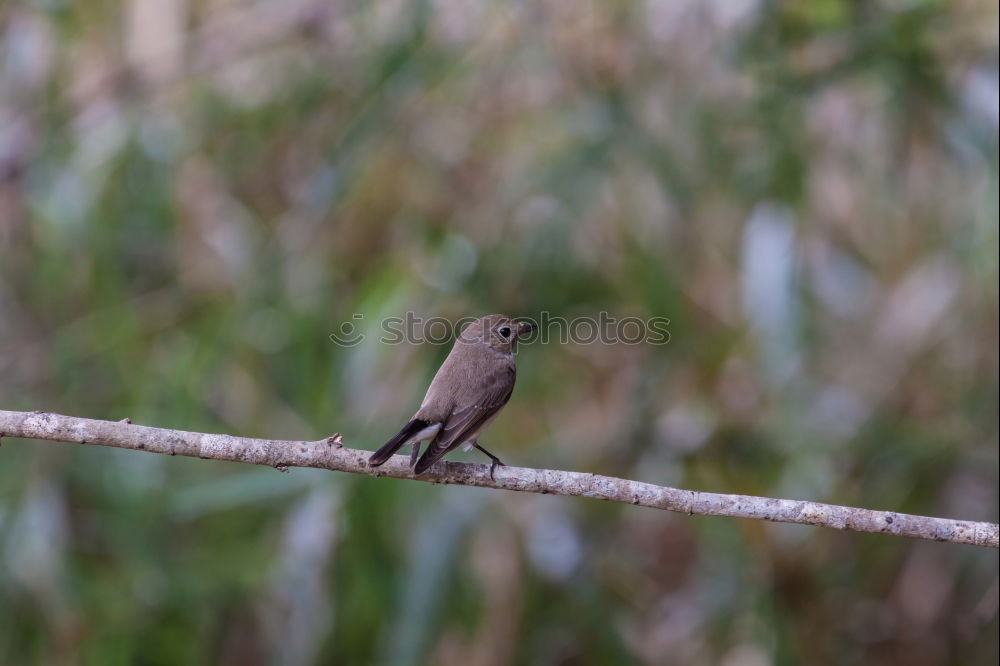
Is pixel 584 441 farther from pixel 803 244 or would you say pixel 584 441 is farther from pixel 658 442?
pixel 803 244

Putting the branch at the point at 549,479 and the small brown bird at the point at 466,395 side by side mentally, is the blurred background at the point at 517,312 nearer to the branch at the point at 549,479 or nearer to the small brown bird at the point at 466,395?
the small brown bird at the point at 466,395

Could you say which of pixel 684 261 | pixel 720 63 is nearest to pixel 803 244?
pixel 684 261

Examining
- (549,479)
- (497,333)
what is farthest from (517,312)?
(549,479)

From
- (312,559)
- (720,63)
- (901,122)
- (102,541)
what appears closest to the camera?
(312,559)

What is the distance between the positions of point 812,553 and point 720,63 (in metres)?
2.56

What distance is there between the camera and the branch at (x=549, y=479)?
2609 mm

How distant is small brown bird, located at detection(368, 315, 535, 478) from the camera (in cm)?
309

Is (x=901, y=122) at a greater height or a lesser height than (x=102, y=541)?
greater

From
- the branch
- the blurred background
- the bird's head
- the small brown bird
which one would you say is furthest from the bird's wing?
the blurred background

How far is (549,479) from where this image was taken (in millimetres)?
2730

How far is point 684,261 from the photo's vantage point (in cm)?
546

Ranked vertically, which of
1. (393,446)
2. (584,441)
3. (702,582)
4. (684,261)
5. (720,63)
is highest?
(720,63)

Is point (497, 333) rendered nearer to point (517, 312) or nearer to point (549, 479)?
point (517, 312)

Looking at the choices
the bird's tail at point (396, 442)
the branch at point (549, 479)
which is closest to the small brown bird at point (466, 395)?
the bird's tail at point (396, 442)
